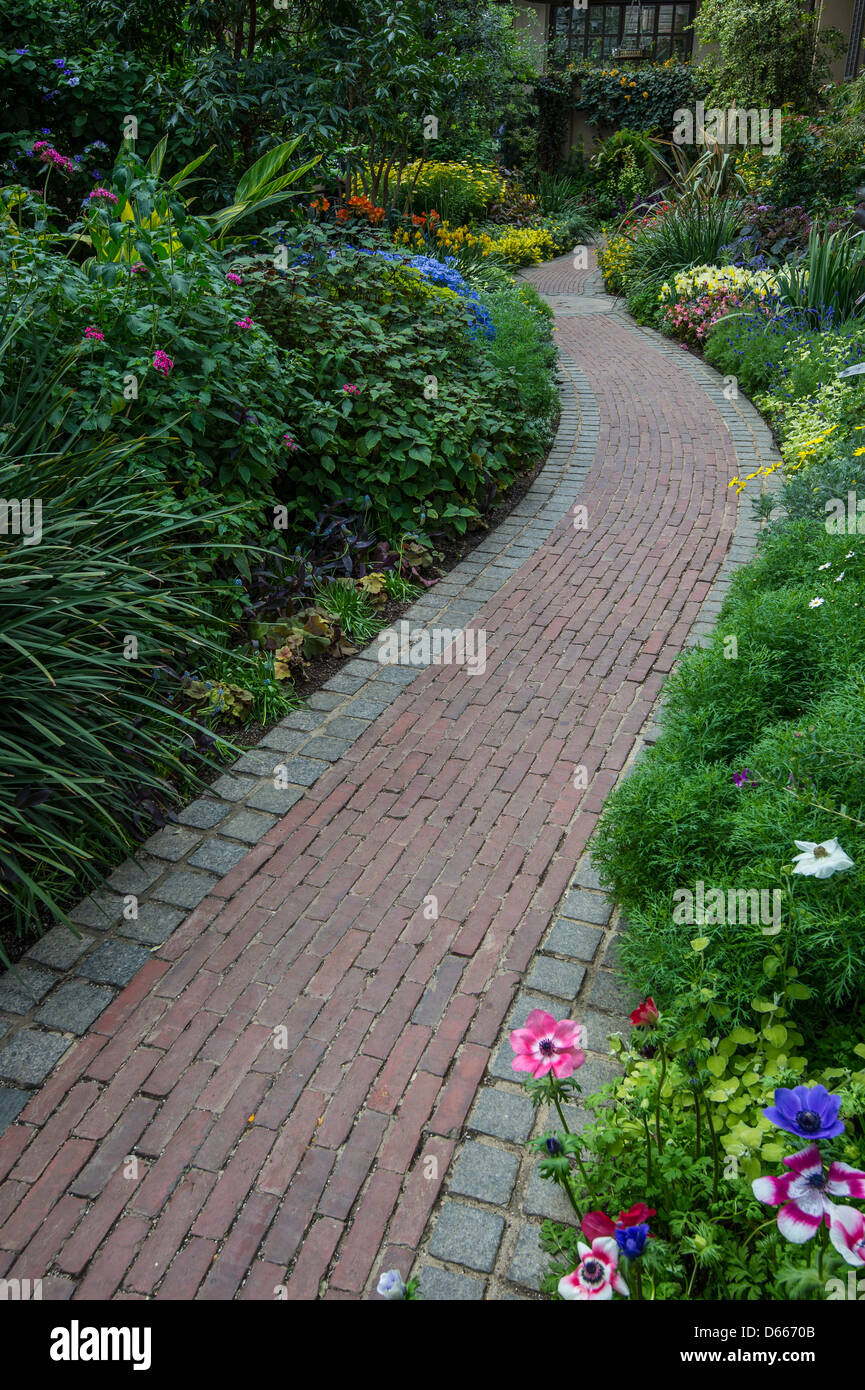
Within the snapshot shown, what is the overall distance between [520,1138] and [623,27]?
29847 mm

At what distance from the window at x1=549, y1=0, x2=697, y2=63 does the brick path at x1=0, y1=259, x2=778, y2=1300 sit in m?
25.8

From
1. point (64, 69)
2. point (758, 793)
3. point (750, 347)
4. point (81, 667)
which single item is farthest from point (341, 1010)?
point (64, 69)

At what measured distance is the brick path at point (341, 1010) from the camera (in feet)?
8.29

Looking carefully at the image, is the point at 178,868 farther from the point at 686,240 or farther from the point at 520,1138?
the point at 686,240

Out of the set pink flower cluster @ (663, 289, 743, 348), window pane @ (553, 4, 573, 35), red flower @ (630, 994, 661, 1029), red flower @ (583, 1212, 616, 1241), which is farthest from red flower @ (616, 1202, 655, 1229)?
window pane @ (553, 4, 573, 35)

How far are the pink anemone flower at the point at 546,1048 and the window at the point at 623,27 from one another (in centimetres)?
2852

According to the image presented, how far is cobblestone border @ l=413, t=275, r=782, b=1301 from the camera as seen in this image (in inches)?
95.6

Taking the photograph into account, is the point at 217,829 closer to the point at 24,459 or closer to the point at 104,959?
the point at 104,959

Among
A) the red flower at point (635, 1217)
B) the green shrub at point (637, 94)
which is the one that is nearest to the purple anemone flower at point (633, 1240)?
the red flower at point (635, 1217)

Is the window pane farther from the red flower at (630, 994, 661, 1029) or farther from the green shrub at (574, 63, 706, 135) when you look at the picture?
the red flower at (630, 994, 661, 1029)

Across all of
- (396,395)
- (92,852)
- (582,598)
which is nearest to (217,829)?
(92,852)

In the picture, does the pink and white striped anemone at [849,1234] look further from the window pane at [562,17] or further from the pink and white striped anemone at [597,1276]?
the window pane at [562,17]

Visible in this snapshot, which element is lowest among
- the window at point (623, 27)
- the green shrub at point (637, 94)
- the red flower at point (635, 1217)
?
the red flower at point (635, 1217)

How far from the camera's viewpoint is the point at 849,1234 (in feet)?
5.36
